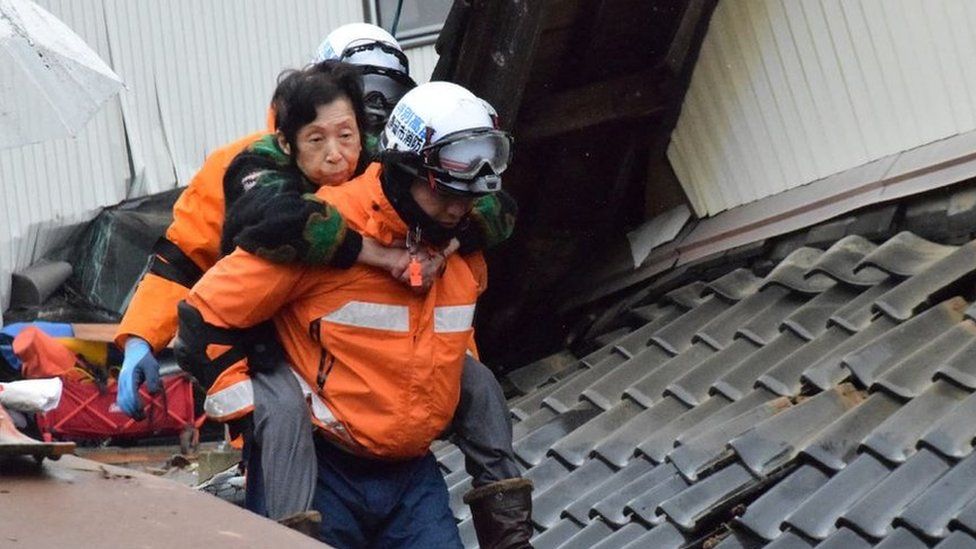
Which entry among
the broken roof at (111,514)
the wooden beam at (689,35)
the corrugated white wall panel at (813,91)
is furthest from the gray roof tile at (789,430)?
the broken roof at (111,514)

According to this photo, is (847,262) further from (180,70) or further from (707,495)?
(180,70)

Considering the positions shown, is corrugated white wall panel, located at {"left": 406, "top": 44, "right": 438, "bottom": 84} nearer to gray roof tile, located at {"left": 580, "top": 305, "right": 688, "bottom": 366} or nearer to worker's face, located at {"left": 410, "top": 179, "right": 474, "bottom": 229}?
gray roof tile, located at {"left": 580, "top": 305, "right": 688, "bottom": 366}

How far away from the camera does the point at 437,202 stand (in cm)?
503

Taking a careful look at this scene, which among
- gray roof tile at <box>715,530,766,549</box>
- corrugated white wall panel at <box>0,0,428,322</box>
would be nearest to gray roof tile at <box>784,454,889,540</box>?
gray roof tile at <box>715,530,766,549</box>

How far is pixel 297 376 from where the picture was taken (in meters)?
5.05

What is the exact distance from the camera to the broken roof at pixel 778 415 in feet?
17.5

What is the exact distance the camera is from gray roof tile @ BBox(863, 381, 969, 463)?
5.48 meters

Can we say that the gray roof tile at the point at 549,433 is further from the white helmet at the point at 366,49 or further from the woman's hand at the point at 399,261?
the woman's hand at the point at 399,261

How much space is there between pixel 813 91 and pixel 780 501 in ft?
7.86

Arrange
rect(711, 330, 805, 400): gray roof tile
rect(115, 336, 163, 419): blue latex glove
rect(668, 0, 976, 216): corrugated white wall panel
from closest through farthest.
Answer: rect(115, 336, 163, 419): blue latex glove, rect(711, 330, 805, 400): gray roof tile, rect(668, 0, 976, 216): corrugated white wall panel

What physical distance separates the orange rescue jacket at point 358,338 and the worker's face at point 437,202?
9 centimetres

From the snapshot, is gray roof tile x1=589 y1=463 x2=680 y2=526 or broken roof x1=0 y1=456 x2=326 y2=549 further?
gray roof tile x1=589 y1=463 x2=680 y2=526

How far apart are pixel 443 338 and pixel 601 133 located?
293 cm

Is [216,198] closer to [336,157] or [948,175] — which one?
[336,157]
